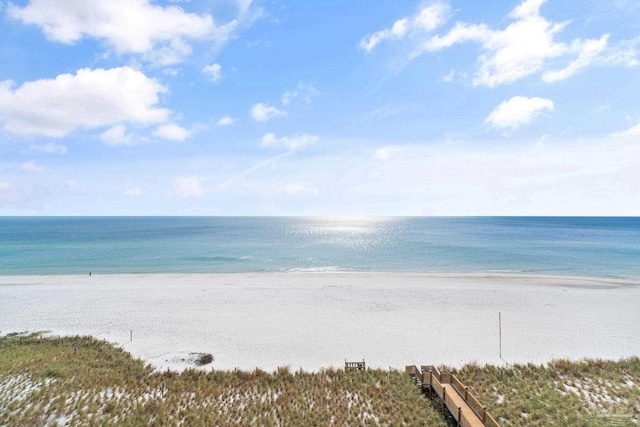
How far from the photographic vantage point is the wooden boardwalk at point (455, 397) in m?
11.6

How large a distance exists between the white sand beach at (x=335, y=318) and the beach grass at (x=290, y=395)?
177 cm

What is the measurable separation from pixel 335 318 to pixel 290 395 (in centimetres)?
1070

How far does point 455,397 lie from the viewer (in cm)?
1298

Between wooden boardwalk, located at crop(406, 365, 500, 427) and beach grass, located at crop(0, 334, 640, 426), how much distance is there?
475 millimetres

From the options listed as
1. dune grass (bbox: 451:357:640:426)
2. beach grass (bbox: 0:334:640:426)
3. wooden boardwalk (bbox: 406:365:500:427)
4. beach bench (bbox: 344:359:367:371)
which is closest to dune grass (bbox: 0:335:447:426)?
beach grass (bbox: 0:334:640:426)

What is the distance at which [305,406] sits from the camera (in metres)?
13.3

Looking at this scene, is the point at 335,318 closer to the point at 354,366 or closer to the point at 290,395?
the point at 354,366

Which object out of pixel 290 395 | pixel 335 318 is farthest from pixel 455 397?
pixel 335 318

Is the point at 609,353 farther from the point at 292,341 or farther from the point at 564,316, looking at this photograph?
the point at 292,341

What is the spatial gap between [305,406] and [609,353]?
17622mm

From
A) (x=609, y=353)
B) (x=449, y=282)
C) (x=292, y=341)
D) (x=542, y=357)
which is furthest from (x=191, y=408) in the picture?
(x=449, y=282)

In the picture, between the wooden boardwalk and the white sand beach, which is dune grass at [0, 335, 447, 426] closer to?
the wooden boardwalk

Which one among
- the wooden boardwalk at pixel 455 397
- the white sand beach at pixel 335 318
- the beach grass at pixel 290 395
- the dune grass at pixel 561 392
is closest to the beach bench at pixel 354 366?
the beach grass at pixel 290 395

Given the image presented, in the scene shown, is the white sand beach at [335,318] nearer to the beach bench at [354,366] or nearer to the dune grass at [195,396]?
the beach bench at [354,366]
